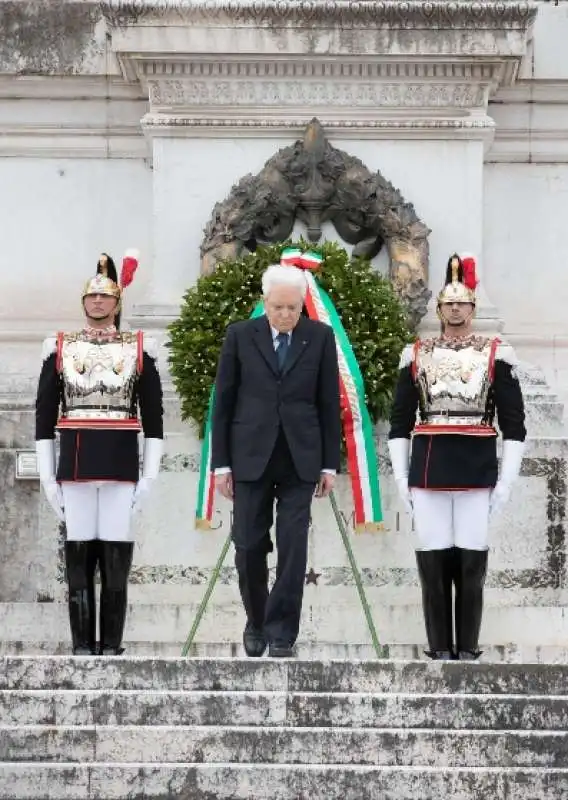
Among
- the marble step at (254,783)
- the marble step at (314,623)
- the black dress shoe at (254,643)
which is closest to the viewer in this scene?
the marble step at (254,783)

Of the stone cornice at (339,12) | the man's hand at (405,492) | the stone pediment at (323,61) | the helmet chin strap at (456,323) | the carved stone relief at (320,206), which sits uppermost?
the stone cornice at (339,12)

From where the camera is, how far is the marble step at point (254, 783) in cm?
1066

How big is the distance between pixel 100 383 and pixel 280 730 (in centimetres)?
316

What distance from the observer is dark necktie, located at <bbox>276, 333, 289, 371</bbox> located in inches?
508

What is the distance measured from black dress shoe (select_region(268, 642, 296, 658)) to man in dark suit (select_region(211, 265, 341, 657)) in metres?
0.02

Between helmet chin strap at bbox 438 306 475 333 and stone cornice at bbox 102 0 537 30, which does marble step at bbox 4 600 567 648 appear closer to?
helmet chin strap at bbox 438 306 475 333

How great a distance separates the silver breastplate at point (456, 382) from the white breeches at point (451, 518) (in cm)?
40

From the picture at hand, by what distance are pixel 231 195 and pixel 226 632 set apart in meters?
3.36

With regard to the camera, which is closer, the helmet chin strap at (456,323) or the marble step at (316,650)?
the helmet chin strap at (456,323)

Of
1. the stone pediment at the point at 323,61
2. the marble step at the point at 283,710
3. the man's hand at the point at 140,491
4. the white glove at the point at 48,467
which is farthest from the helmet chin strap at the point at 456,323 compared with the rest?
the stone pediment at the point at 323,61

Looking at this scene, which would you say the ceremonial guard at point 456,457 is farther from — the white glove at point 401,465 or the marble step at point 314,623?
the marble step at point 314,623

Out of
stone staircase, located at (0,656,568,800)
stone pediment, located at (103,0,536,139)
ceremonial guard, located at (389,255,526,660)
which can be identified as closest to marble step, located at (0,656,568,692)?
stone staircase, located at (0,656,568,800)

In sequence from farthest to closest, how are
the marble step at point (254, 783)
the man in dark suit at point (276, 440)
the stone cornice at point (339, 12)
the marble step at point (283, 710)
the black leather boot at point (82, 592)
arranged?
the stone cornice at point (339, 12) < the black leather boot at point (82, 592) < the man in dark suit at point (276, 440) < the marble step at point (283, 710) < the marble step at point (254, 783)

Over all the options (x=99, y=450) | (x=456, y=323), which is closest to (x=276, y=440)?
(x=99, y=450)
